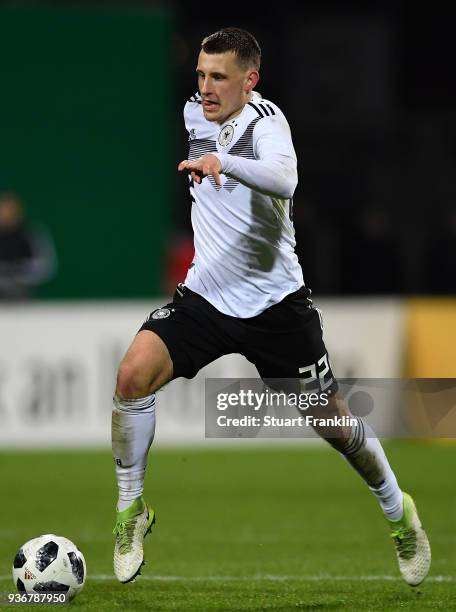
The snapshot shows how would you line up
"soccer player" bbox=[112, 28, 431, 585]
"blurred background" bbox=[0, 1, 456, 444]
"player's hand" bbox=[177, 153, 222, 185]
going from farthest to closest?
1. "blurred background" bbox=[0, 1, 456, 444]
2. "soccer player" bbox=[112, 28, 431, 585]
3. "player's hand" bbox=[177, 153, 222, 185]

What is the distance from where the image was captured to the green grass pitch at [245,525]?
6.36 m

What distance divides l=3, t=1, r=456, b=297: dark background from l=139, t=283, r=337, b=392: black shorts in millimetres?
12852

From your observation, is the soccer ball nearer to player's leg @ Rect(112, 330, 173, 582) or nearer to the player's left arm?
player's leg @ Rect(112, 330, 173, 582)

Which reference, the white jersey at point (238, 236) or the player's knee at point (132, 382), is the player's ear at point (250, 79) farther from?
the player's knee at point (132, 382)

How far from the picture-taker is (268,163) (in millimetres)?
5758

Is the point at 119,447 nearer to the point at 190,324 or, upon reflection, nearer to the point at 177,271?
the point at 190,324

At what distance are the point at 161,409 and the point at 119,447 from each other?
714 cm

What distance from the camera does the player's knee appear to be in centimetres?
604

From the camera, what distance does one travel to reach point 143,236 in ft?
62.5

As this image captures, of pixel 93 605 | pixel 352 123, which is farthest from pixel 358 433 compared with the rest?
pixel 352 123

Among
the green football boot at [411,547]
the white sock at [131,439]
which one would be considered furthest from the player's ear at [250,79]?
the green football boot at [411,547]

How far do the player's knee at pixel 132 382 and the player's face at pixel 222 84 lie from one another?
1156mm

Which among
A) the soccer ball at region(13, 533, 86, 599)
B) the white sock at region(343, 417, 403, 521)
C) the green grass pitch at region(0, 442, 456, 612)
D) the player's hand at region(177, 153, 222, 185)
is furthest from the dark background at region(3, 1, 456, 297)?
the player's hand at region(177, 153, 222, 185)

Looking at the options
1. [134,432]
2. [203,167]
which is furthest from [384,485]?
[203,167]
